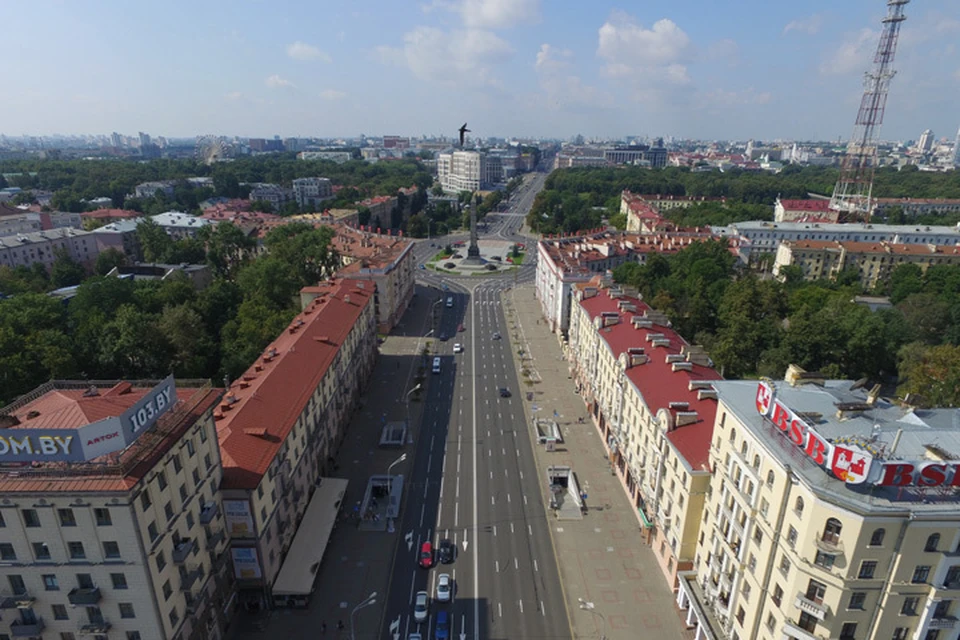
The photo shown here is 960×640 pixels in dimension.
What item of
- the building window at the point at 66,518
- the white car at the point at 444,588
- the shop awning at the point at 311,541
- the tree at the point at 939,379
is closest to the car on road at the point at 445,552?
the white car at the point at 444,588

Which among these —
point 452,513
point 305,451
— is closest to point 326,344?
point 305,451

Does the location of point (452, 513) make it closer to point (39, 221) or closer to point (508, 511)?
point (508, 511)

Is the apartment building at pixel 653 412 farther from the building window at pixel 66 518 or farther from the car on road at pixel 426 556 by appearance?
the building window at pixel 66 518

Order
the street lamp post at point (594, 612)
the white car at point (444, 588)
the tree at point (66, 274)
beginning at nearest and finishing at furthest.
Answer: the street lamp post at point (594, 612) < the white car at point (444, 588) < the tree at point (66, 274)

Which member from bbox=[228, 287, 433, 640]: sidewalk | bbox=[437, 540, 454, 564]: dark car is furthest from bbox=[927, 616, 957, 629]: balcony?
bbox=[228, 287, 433, 640]: sidewalk

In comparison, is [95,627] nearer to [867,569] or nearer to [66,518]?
[66,518]
